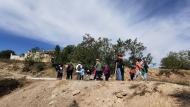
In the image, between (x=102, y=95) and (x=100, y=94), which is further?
(x=100, y=94)

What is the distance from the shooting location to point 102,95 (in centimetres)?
2275

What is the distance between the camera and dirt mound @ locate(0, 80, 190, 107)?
66.9 feet

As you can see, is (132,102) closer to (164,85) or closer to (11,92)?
(164,85)

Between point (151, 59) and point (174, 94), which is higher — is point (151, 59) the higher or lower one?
the higher one

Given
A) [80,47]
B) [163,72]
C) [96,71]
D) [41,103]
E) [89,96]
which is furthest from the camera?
[163,72]

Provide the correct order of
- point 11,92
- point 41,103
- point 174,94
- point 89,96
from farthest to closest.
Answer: point 11,92, point 41,103, point 89,96, point 174,94

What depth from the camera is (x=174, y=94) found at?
20312 mm

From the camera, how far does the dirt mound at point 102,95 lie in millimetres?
20391

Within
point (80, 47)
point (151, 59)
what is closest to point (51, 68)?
point (80, 47)

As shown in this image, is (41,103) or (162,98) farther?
(41,103)

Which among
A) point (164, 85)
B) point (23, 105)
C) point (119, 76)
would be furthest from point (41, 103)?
point (164, 85)

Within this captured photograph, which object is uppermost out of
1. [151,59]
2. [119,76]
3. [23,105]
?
[151,59]

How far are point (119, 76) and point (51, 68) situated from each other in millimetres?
54039

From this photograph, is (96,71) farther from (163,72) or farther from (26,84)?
(163,72)
